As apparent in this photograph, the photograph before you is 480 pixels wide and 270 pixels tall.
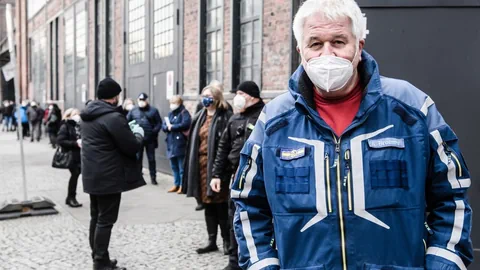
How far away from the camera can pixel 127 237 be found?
6.95m

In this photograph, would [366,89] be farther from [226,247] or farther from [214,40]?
[214,40]

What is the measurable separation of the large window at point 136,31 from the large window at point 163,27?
83 centimetres

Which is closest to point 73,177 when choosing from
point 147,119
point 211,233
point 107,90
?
point 147,119

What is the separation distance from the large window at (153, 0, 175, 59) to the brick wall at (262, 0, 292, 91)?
4.18 metres

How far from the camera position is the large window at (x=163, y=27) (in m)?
13.1

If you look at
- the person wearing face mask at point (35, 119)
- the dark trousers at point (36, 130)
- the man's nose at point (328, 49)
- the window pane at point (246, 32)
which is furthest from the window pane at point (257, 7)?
the dark trousers at point (36, 130)

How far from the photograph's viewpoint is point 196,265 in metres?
5.70

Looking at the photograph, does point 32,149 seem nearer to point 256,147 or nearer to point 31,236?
point 31,236

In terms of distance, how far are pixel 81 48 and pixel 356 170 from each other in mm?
19846

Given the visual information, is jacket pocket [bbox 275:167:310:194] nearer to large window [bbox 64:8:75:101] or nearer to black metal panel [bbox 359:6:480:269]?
black metal panel [bbox 359:6:480:269]

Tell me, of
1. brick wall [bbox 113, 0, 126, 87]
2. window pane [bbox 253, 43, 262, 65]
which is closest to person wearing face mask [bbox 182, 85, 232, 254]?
window pane [bbox 253, 43, 262, 65]

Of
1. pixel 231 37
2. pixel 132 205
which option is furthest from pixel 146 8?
pixel 132 205

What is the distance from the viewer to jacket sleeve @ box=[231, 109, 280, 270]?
2219mm

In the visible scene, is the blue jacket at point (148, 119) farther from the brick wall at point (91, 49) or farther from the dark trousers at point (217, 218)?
the brick wall at point (91, 49)
